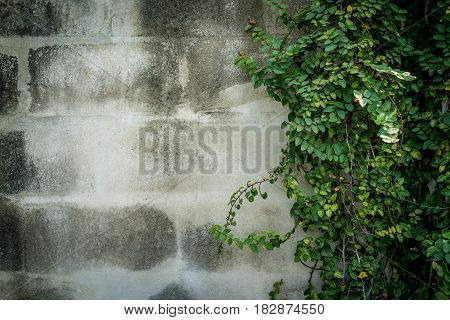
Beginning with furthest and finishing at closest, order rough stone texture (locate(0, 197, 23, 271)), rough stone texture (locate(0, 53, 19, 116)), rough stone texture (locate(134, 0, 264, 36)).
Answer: rough stone texture (locate(0, 197, 23, 271))
rough stone texture (locate(0, 53, 19, 116))
rough stone texture (locate(134, 0, 264, 36))

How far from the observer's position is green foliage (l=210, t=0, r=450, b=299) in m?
2.60

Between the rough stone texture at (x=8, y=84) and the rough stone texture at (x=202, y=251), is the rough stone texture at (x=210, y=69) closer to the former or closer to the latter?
the rough stone texture at (x=202, y=251)

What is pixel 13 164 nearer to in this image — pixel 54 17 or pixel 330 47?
pixel 54 17

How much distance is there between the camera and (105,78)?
2984 millimetres

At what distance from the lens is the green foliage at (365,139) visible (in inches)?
103

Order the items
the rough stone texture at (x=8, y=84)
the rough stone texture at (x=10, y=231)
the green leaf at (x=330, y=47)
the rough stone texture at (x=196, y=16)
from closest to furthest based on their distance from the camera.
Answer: the green leaf at (x=330, y=47), the rough stone texture at (x=196, y=16), the rough stone texture at (x=8, y=84), the rough stone texture at (x=10, y=231)

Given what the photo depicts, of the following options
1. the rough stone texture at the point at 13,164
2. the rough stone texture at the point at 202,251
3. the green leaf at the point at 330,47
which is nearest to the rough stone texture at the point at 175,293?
the rough stone texture at the point at 202,251

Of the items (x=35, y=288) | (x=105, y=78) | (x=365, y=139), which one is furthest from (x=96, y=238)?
(x=365, y=139)

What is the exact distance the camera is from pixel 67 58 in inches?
117

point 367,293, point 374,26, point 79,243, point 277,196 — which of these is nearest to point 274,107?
point 277,196

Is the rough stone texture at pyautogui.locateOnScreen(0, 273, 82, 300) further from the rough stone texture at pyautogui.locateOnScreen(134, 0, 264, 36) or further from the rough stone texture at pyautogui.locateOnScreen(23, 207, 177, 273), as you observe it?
the rough stone texture at pyautogui.locateOnScreen(134, 0, 264, 36)

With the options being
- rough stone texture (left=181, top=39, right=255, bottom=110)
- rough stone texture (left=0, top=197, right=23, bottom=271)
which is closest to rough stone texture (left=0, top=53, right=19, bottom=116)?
rough stone texture (left=0, top=197, right=23, bottom=271)

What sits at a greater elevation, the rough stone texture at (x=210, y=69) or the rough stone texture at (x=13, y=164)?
the rough stone texture at (x=210, y=69)

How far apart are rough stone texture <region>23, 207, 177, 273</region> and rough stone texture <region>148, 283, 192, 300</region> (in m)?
0.22
